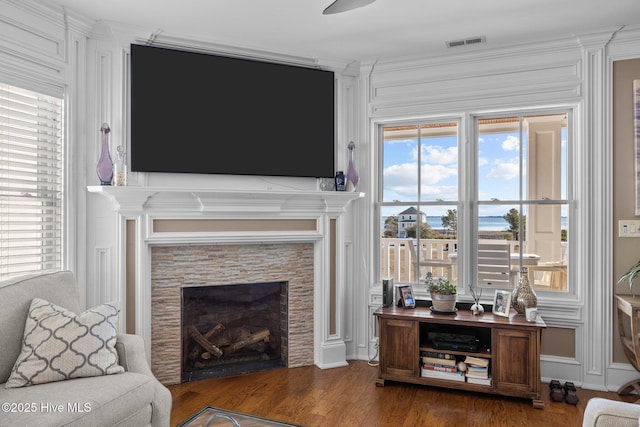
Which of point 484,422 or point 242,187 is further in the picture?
point 242,187

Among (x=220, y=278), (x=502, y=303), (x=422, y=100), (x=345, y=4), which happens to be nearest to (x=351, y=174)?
(x=422, y=100)

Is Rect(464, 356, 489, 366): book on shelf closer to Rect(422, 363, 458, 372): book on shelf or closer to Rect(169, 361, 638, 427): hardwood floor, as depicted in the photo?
Rect(422, 363, 458, 372): book on shelf

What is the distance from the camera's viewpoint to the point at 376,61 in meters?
3.72

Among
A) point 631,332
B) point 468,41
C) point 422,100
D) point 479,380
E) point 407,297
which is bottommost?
point 479,380

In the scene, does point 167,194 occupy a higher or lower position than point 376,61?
lower

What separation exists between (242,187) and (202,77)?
2.84ft

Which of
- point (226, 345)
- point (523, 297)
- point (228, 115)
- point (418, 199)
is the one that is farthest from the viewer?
point (418, 199)

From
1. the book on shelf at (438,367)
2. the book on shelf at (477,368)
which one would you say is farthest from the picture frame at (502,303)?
the book on shelf at (438,367)

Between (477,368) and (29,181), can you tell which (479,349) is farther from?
(29,181)

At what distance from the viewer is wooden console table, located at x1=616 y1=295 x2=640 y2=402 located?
275 centimetres

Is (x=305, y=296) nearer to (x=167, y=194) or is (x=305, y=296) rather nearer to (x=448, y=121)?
(x=167, y=194)

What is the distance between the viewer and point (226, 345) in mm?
3547

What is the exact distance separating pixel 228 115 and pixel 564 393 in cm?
307

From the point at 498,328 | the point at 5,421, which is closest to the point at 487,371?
the point at 498,328
